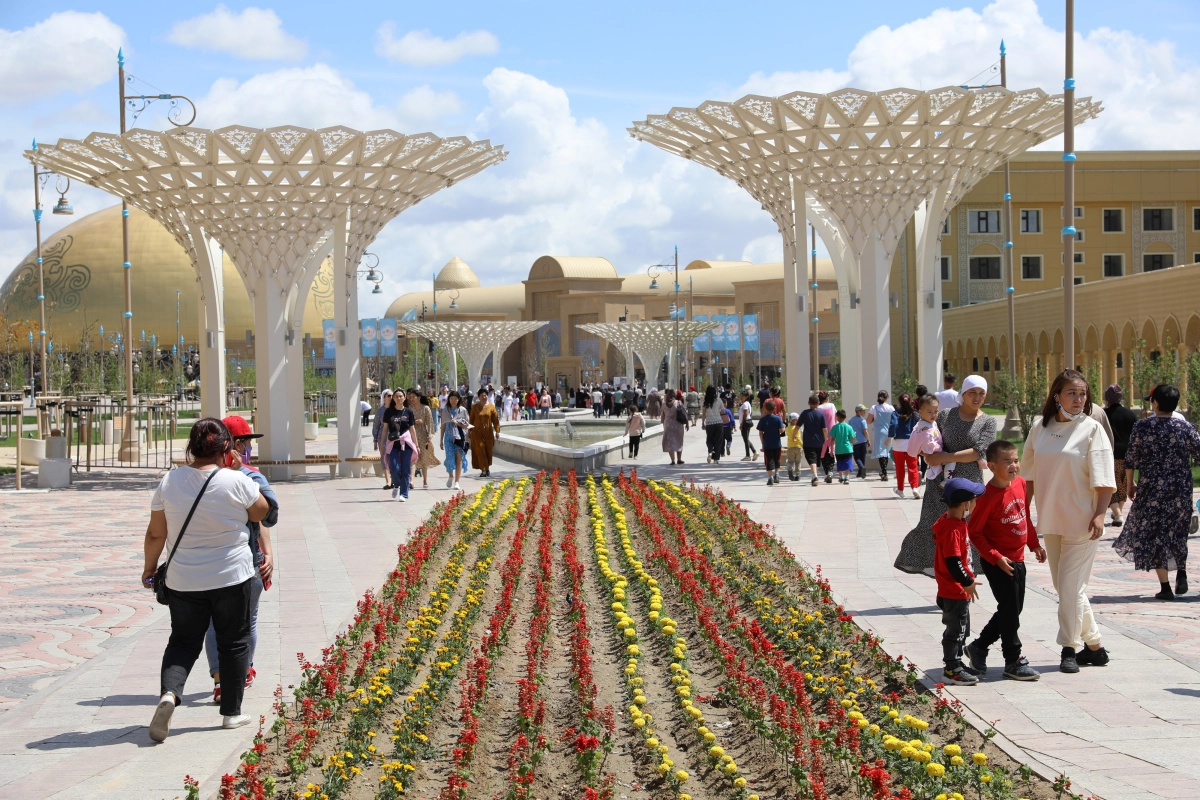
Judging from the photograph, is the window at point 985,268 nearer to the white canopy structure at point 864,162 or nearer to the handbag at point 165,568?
the white canopy structure at point 864,162

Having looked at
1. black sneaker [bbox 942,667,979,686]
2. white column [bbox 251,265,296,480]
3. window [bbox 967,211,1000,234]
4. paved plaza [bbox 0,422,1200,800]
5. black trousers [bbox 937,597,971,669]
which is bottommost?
paved plaza [bbox 0,422,1200,800]

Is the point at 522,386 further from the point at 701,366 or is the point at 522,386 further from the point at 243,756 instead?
the point at 243,756

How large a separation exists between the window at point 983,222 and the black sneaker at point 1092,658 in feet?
164

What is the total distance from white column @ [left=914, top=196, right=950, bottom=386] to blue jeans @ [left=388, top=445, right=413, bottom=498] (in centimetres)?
956

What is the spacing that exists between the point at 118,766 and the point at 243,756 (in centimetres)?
71

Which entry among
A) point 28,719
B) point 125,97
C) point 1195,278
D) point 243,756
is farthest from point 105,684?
point 1195,278

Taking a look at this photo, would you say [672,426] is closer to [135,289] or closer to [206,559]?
[206,559]

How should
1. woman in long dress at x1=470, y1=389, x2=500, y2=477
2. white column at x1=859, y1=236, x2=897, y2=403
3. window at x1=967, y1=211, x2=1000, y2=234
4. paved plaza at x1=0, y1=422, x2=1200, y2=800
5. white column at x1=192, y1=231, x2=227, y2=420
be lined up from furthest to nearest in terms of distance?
window at x1=967, y1=211, x2=1000, y2=234 → white column at x1=192, y1=231, x2=227, y2=420 → white column at x1=859, y1=236, x2=897, y2=403 → woman in long dress at x1=470, y1=389, x2=500, y2=477 → paved plaza at x1=0, y1=422, x2=1200, y2=800

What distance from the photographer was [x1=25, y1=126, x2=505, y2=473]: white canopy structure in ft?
65.5

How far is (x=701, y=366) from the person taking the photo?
276 ft

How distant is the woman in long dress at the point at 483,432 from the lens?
19.6m

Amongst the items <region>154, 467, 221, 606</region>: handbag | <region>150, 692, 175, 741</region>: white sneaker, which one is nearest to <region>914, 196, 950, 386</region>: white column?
<region>154, 467, 221, 606</region>: handbag

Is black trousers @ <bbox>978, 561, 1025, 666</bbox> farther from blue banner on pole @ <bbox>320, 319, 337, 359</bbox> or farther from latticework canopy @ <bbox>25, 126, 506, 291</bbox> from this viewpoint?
blue banner on pole @ <bbox>320, 319, 337, 359</bbox>

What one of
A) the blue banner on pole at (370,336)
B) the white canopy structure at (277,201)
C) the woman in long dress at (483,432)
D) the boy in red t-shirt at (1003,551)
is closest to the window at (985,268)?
the blue banner on pole at (370,336)
